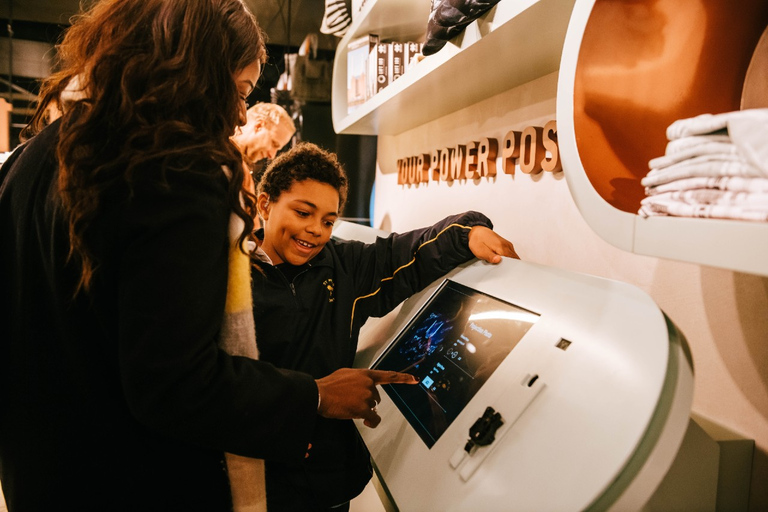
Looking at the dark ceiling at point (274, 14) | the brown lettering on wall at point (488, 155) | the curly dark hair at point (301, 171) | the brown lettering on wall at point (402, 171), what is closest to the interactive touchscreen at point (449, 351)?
the curly dark hair at point (301, 171)

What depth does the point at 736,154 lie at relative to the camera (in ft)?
1.62

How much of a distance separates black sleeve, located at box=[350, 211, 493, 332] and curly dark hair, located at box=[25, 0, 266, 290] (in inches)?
24.6

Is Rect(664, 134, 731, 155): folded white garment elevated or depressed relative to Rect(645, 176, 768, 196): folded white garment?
elevated

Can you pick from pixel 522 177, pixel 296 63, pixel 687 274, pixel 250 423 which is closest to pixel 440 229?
pixel 522 177

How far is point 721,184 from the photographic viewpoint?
0.51 m

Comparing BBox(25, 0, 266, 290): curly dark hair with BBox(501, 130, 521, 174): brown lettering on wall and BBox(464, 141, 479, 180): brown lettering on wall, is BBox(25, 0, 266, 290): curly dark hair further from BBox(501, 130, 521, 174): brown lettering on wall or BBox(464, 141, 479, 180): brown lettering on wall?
BBox(464, 141, 479, 180): brown lettering on wall

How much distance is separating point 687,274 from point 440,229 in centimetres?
58

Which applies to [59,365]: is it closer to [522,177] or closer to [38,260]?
[38,260]

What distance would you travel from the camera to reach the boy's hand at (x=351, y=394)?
901 millimetres

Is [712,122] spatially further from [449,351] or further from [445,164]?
[445,164]

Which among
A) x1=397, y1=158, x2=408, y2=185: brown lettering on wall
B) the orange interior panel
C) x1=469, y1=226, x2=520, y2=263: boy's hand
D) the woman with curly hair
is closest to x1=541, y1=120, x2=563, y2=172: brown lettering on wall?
x1=469, y1=226, x2=520, y2=263: boy's hand

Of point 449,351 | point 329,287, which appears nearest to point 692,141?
point 449,351

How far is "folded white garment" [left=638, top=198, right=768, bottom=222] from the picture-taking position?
0.47 meters

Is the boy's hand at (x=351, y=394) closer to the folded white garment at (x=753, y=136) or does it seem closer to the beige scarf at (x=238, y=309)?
the beige scarf at (x=238, y=309)
